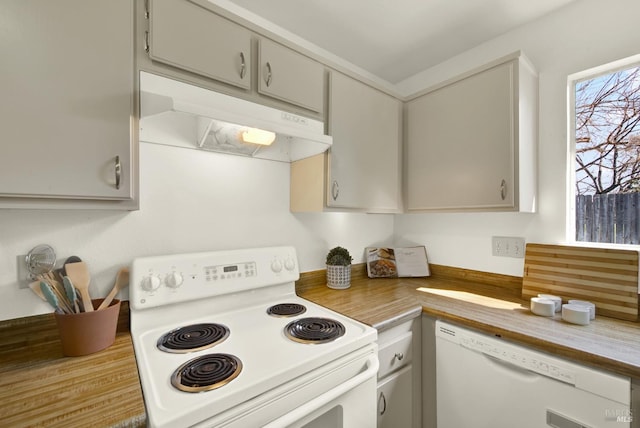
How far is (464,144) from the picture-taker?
60.0 inches

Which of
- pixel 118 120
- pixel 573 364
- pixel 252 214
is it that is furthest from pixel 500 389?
pixel 118 120

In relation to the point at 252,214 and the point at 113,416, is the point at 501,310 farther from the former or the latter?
the point at 113,416

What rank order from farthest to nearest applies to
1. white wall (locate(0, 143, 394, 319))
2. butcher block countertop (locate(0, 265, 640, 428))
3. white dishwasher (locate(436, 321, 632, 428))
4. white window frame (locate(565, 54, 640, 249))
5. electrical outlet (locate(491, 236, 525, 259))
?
electrical outlet (locate(491, 236, 525, 259)) → white window frame (locate(565, 54, 640, 249)) → white wall (locate(0, 143, 394, 319)) → white dishwasher (locate(436, 321, 632, 428)) → butcher block countertop (locate(0, 265, 640, 428))

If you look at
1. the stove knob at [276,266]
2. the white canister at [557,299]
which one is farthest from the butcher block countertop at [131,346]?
the stove knob at [276,266]

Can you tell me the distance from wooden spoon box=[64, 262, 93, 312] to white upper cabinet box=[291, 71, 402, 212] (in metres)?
0.98

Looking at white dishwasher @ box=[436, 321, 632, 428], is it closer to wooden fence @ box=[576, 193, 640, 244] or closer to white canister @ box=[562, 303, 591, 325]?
white canister @ box=[562, 303, 591, 325]

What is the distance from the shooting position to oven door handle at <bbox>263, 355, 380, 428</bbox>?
2.46 feet

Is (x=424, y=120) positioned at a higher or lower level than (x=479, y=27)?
lower

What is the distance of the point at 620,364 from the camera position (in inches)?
32.8

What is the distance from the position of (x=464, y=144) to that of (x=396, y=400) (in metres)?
1.37

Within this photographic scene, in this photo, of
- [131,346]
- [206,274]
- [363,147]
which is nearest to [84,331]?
[131,346]

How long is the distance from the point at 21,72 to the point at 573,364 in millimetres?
1927

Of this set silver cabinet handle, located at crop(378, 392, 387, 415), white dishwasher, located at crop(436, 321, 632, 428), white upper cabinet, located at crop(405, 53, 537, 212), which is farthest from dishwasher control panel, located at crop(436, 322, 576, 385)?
white upper cabinet, located at crop(405, 53, 537, 212)

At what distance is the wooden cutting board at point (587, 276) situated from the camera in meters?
1.17
